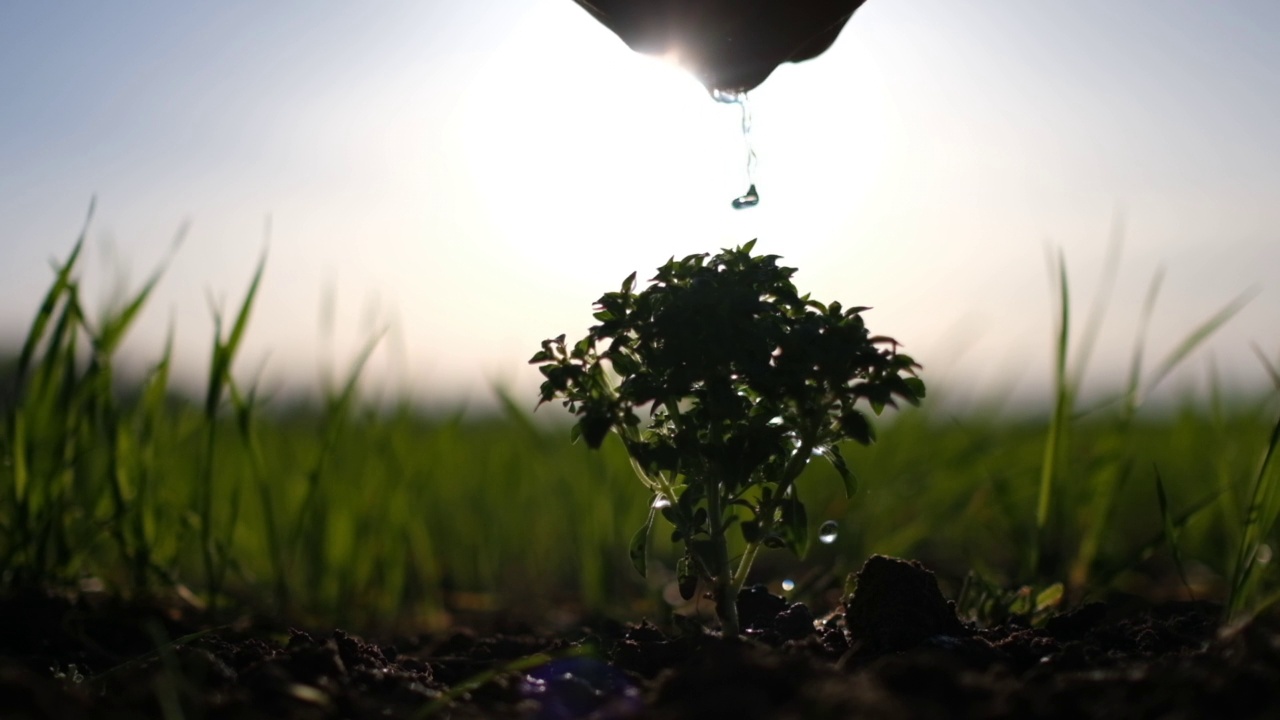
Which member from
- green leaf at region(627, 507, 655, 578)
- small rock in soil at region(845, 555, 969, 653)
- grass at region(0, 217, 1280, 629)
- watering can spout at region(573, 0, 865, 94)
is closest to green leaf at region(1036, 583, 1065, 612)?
grass at region(0, 217, 1280, 629)

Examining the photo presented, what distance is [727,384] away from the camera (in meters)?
1.79

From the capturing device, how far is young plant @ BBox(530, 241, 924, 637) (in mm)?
1748

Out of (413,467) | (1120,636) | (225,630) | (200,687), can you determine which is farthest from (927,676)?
(413,467)

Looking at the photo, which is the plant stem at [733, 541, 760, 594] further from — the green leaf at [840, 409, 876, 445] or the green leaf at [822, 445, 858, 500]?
the green leaf at [840, 409, 876, 445]

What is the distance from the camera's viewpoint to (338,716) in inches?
59.2

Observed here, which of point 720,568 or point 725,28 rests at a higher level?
point 725,28

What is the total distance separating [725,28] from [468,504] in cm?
235

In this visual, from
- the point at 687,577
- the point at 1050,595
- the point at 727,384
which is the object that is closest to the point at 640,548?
the point at 687,577

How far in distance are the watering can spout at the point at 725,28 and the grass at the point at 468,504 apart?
0.94m

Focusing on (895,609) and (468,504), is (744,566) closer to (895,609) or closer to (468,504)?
(895,609)

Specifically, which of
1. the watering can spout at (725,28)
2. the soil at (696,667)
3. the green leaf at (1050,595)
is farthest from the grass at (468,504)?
the watering can spout at (725,28)

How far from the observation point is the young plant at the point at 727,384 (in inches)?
68.8

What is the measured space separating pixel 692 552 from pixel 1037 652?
2.14 ft

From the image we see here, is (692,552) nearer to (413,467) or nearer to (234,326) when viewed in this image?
(234,326)
